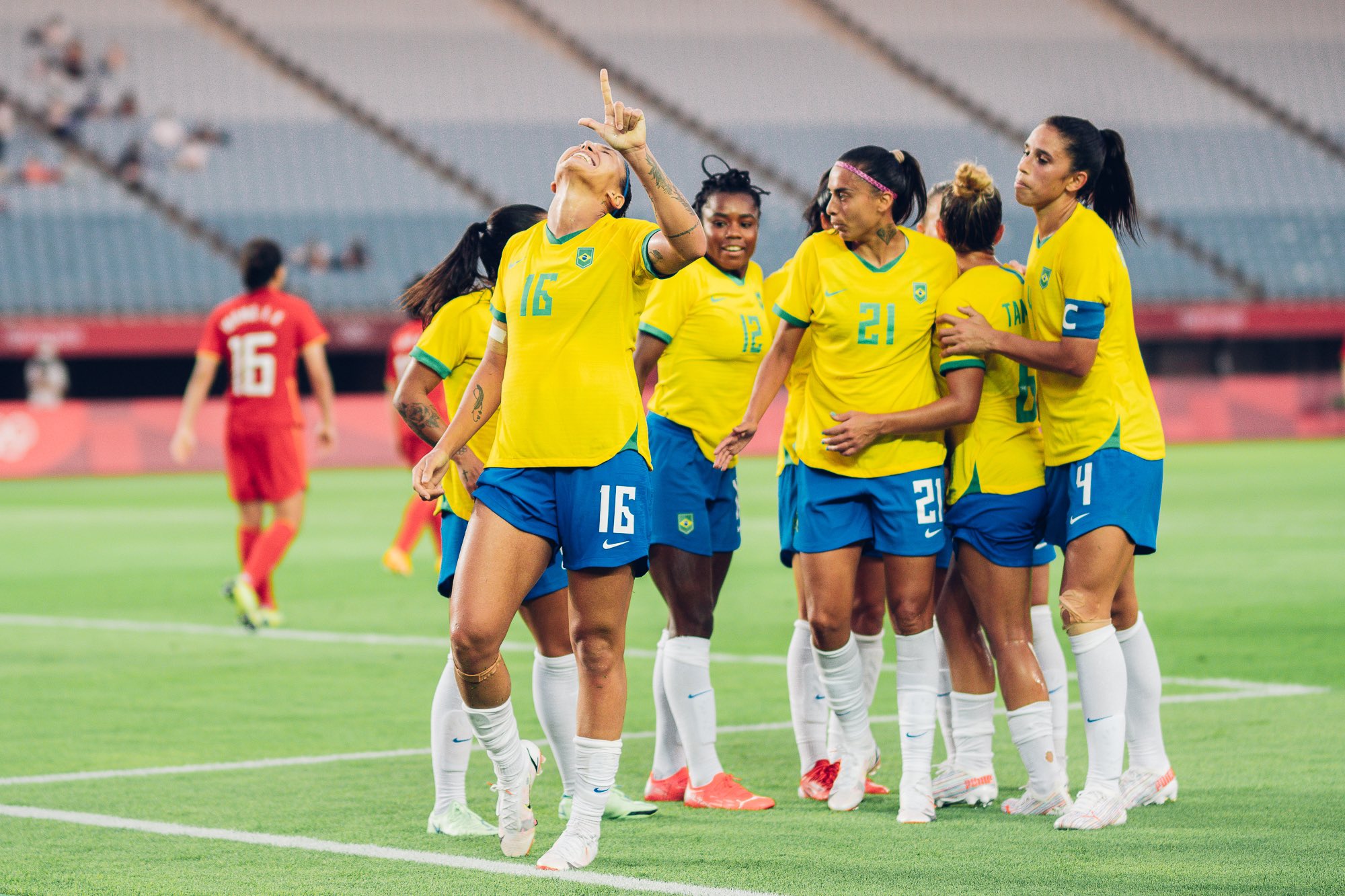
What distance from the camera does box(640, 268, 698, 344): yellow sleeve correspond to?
6.25 metres

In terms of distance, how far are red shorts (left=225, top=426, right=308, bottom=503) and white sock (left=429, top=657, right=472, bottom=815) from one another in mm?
5825

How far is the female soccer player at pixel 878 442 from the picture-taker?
227 inches

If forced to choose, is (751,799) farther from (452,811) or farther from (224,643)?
(224,643)

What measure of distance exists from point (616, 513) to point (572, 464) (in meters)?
0.18

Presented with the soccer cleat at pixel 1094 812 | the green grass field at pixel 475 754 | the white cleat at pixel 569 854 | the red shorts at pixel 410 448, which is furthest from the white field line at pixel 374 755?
the red shorts at pixel 410 448

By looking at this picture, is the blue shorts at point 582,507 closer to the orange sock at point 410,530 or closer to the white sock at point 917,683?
the white sock at point 917,683

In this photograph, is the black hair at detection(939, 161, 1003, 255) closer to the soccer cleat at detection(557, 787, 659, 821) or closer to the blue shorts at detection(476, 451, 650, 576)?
the blue shorts at detection(476, 451, 650, 576)

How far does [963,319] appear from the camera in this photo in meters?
5.65

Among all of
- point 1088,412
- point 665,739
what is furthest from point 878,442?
point 665,739

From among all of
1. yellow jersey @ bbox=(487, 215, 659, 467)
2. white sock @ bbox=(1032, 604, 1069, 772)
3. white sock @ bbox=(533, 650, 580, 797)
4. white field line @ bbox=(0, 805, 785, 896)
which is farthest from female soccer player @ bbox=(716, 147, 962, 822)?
white field line @ bbox=(0, 805, 785, 896)

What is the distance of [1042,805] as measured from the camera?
5688 mm

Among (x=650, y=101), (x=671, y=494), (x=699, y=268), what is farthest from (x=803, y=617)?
(x=650, y=101)

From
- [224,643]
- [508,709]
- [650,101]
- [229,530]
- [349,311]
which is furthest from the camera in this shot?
[650,101]

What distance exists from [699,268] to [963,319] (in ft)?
3.60
